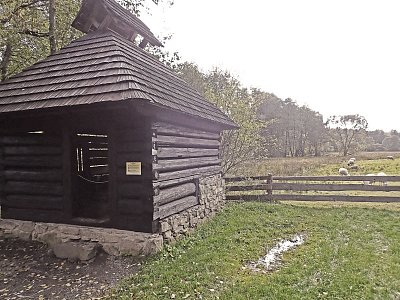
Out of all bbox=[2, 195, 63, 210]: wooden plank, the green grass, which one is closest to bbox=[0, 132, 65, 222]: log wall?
bbox=[2, 195, 63, 210]: wooden plank

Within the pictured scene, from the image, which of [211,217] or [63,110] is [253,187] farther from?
[63,110]

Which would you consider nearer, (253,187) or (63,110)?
(63,110)

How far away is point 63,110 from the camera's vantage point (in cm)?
553

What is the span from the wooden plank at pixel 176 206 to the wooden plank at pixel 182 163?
2.41ft

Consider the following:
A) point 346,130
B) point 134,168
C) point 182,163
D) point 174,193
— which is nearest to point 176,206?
point 174,193

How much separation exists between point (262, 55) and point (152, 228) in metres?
16.3

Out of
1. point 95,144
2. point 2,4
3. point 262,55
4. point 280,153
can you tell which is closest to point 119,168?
point 95,144

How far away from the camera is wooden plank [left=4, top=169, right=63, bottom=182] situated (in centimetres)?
632

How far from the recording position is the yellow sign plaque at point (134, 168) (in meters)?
5.66

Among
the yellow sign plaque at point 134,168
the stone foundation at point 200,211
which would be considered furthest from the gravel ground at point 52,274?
the yellow sign plaque at point 134,168

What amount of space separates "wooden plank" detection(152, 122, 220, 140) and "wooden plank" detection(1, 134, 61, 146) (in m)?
2.10

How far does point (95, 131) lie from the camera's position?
7016mm

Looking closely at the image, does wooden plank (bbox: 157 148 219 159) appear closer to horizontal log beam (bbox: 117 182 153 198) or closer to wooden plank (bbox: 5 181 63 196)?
horizontal log beam (bbox: 117 182 153 198)

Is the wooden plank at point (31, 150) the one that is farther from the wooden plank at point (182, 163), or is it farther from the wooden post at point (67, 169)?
the wooden plank at point (182, 163)
